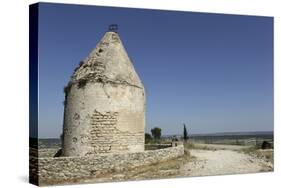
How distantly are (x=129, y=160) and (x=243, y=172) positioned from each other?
369 cm

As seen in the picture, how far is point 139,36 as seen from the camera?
19.4 metres

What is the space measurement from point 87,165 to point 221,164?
4.09 m

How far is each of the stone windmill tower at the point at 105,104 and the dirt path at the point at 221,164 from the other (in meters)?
1.62

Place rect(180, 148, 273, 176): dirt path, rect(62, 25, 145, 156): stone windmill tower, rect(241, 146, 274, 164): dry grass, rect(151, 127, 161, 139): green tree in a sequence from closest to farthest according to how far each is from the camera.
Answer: rect(62, 25, 145, 156): stone windmill tower → rect(151, 127, 161, 139): green tree → rect(180, 148, 273, 176): dirt path → rect(241, 146, 274, 164): dry grass

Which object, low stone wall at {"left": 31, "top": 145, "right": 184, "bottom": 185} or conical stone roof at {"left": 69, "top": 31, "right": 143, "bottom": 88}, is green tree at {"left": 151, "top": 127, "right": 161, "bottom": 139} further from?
conical stone roof at {"left": 69, "top": 31, "right": 143, "bottom": 88}

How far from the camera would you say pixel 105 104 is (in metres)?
18.7

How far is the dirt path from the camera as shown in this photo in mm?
20094

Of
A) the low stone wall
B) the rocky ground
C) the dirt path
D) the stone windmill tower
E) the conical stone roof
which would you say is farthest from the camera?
the dirt path

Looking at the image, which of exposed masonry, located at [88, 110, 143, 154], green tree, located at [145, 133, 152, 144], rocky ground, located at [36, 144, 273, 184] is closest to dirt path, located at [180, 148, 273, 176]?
rocky ground, located at [36, 144, 273, 184]

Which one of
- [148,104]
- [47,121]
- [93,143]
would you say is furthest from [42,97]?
[148,104]

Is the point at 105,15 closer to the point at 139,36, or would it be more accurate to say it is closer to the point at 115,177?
the point at 139,36

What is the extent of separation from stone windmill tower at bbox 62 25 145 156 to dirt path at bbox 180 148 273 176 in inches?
63.8

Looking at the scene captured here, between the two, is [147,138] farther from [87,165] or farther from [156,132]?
[87,165]

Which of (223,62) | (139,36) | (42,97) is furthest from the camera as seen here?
(223,62)
